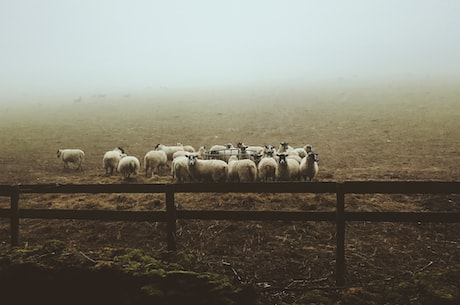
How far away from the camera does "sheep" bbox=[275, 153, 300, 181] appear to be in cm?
1355

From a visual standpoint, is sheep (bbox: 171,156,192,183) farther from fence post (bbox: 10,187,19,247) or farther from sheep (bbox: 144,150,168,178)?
fence post (bbox: 10,187,19,247)

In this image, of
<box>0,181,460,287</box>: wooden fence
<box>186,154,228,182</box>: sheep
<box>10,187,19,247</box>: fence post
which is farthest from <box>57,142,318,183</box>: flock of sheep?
<box>10,187,19,247</box>: fence post

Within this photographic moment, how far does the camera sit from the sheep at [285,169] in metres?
13.5

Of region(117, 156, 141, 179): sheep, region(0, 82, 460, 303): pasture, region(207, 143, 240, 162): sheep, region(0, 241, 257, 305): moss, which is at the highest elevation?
region(0, 241, 257, 305): moss

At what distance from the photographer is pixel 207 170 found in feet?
46.1

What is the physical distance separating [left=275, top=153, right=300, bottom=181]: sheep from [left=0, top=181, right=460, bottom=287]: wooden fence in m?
7.30

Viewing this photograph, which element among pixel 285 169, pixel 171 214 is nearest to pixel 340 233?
pixel 171 214

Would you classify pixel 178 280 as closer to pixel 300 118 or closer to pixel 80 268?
pixel 80 268

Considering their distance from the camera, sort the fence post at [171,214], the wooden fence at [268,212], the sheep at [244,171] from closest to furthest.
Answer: the wooden fence at [268,212] → the fence post at [171,214] → the sheep at [244,171]

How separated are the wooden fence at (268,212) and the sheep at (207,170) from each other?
24.2 feet

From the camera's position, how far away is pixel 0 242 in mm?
8445

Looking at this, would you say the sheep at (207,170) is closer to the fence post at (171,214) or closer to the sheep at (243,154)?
the sheep at (243,154)

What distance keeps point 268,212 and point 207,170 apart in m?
8.08

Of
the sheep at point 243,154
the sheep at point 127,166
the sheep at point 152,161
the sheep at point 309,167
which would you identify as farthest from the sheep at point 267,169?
the sheep at point 127,166
